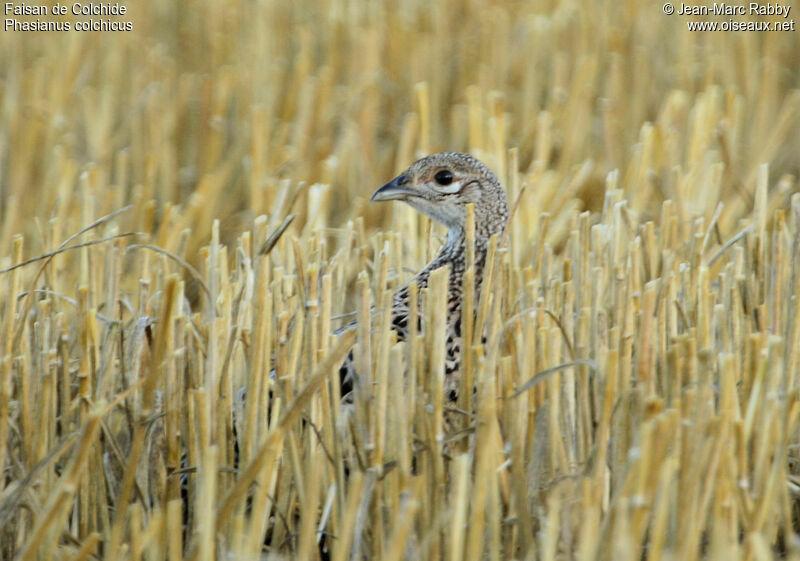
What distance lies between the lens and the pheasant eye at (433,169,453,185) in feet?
11.3

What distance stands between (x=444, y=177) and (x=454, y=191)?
50 millimetres

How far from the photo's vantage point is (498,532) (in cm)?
206

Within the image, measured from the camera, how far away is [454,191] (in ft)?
11.3

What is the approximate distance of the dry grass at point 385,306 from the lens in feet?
6.71

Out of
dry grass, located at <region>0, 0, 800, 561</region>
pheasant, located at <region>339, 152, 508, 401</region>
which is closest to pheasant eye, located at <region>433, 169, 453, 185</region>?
pheasant, located at <region>339, 152, 508, 401</region>

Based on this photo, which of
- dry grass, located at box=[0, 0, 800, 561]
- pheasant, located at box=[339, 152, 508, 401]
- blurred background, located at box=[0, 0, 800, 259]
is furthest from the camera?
blurred background, located at box=[0, 0, 800, 259]

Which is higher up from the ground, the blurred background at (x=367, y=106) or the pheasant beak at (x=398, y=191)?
the blurred background at (x=367, y=106)

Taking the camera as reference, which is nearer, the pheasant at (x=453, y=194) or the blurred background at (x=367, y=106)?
the pheasant at (x=453, y=194)

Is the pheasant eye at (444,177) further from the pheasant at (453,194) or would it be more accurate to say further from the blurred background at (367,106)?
the blurred background at (367,106)

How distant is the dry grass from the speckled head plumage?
18 centimetres

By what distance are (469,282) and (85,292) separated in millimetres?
819

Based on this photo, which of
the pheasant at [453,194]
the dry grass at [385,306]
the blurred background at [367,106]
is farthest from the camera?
the blurred background at [367,106]

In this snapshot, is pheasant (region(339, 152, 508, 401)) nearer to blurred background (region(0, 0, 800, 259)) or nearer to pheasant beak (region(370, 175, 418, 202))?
pheasant beak (region(370, 175, 418, 202))

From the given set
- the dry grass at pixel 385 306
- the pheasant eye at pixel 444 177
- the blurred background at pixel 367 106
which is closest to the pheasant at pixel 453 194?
the pheasant eye at pixel 444 177
